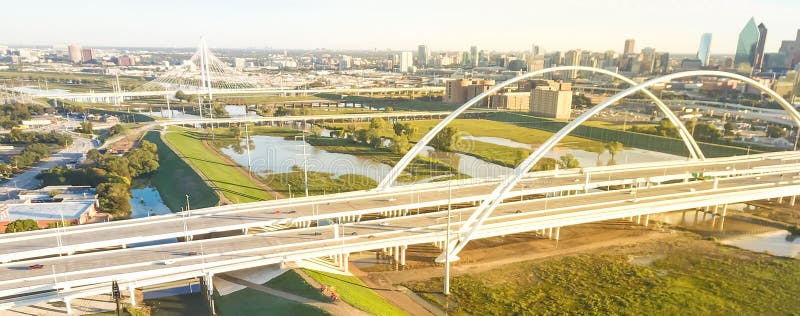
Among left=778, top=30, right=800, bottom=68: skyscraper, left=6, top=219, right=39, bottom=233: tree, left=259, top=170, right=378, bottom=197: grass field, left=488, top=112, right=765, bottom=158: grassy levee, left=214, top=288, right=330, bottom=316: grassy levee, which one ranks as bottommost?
left=214, top=288, right=330, bottom=316: grassy levee

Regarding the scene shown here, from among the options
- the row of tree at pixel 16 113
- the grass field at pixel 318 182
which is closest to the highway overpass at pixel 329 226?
the grass field at pixel 318 182

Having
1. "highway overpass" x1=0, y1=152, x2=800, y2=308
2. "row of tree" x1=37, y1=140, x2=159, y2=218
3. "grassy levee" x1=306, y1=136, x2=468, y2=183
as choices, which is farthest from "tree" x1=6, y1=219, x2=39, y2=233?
"grassy levee" x1=306, y1=136, x2=468, y2=183

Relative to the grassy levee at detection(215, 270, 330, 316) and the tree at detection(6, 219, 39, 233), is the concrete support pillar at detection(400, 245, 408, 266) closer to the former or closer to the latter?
the grassy levee at detection(215, 270, 330, 316)

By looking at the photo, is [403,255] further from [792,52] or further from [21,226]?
[792,52]

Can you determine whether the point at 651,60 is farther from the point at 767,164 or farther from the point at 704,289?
the point at 704,289

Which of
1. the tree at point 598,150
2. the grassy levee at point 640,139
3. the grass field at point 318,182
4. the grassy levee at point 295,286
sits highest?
the grassy levee at point 640,139

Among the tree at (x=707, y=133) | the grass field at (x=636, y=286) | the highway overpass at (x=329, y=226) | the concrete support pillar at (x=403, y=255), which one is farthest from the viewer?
the tree at (x=707, y=133)

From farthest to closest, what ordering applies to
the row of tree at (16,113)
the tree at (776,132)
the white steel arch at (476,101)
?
the row of tree at (16,113) → the tree at (776,132) → the white steel arch at (476,101)

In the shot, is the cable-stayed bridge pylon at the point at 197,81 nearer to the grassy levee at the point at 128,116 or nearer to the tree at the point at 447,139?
the grassy levee at the point at 128,116
